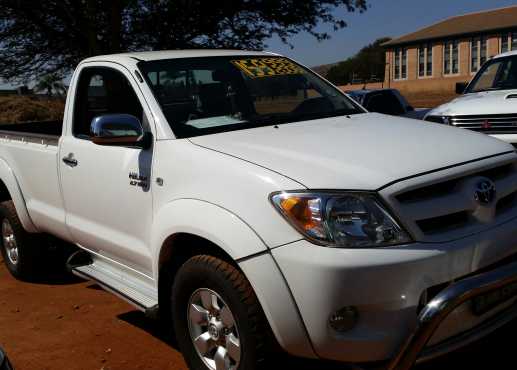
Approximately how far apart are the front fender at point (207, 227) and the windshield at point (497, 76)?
5.79 m

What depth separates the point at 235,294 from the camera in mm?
2951

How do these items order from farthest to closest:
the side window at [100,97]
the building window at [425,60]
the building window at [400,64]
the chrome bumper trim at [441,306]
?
the building window at [400,64], the building window at [425,60], the side window at [100,97], the chrome bumper trim at [441,306]

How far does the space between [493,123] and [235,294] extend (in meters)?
4.97

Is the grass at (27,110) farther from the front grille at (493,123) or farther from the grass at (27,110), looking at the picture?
the front grille at (493,123)

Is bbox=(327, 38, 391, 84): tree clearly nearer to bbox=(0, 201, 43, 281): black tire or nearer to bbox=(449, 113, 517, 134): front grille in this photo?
bbox=(449, 113, 517, 134): front grille

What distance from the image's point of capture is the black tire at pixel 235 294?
291 cm

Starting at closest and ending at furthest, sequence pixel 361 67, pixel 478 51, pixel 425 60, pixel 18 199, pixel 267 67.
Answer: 1. pixel 267 67
2. pixel 18 199
3. pixel 478 51
4. pixel 425 60
5. pixel 361 67

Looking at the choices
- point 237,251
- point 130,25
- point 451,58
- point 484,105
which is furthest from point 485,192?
point 451,58

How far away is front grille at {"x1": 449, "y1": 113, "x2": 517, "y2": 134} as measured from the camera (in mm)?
6832

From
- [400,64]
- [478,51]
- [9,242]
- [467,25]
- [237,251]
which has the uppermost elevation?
[467,25]

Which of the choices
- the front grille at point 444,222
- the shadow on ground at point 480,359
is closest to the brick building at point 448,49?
the shadow on ground at point 480,359

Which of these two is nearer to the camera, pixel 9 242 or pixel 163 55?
pixel 163 55

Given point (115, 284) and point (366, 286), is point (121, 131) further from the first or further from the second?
point (366, 286)

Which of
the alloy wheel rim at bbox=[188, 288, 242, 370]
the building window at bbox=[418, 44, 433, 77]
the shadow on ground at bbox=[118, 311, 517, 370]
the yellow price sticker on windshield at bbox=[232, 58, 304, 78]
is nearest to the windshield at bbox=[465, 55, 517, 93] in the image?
the yellow price sticker on windshield at bbox=[232, 58, 304, 78]
